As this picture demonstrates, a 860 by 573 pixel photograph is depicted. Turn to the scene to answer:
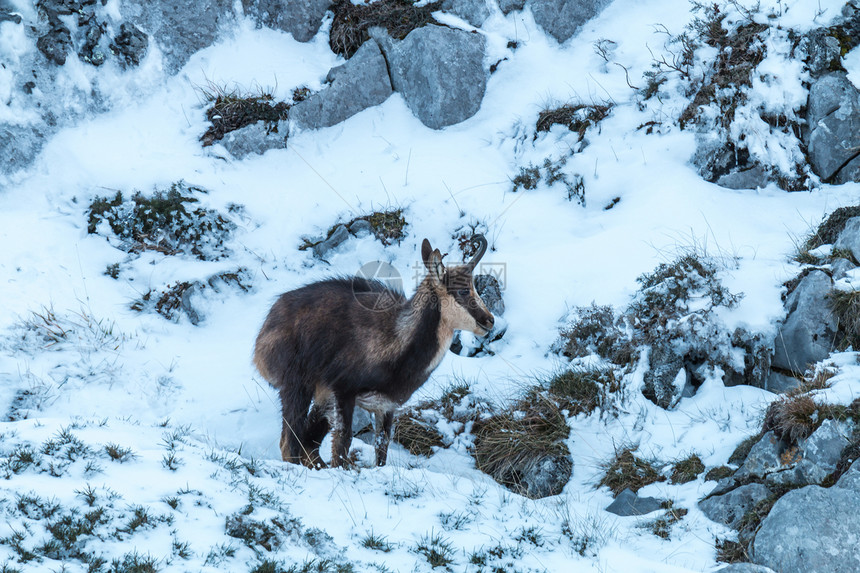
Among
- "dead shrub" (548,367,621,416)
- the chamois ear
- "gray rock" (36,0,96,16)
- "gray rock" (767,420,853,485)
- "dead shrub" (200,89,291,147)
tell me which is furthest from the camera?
"dead shrub" (200,89,291,147)

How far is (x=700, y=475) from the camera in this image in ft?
22.5

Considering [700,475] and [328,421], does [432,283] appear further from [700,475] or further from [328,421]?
Answer: [700,475]

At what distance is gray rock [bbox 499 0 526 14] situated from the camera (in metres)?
13.7

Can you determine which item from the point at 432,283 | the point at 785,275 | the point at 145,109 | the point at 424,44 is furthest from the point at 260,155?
the point at 785,275

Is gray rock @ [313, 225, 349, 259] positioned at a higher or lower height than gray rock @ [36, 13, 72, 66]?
lower

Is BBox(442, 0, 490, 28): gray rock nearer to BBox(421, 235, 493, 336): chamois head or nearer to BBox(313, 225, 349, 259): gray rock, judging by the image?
BBox(313, 225, 349, 259): gray rock

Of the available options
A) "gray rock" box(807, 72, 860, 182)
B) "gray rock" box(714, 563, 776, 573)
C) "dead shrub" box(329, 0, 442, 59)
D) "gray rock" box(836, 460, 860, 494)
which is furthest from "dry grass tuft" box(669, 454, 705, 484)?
"dead shrub" box(329, 0, 442, 59)

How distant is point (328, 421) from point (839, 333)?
18.3ft

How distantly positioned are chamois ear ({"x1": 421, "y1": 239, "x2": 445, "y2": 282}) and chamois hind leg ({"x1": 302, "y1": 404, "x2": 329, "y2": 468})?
6.08 feet

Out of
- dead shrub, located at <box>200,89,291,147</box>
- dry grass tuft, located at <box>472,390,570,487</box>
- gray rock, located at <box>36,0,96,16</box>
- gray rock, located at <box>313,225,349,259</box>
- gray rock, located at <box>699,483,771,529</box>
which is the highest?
gray rock, located at <box>36,0,96,16</box>

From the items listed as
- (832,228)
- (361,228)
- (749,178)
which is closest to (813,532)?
(832,228)

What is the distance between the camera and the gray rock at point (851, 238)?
7984 mm

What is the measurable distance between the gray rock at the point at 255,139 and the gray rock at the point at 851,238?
343 inches

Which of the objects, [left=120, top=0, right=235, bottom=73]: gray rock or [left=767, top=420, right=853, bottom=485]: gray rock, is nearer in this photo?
[left=767, top=420, right=853, bottom=485]: gray rock
